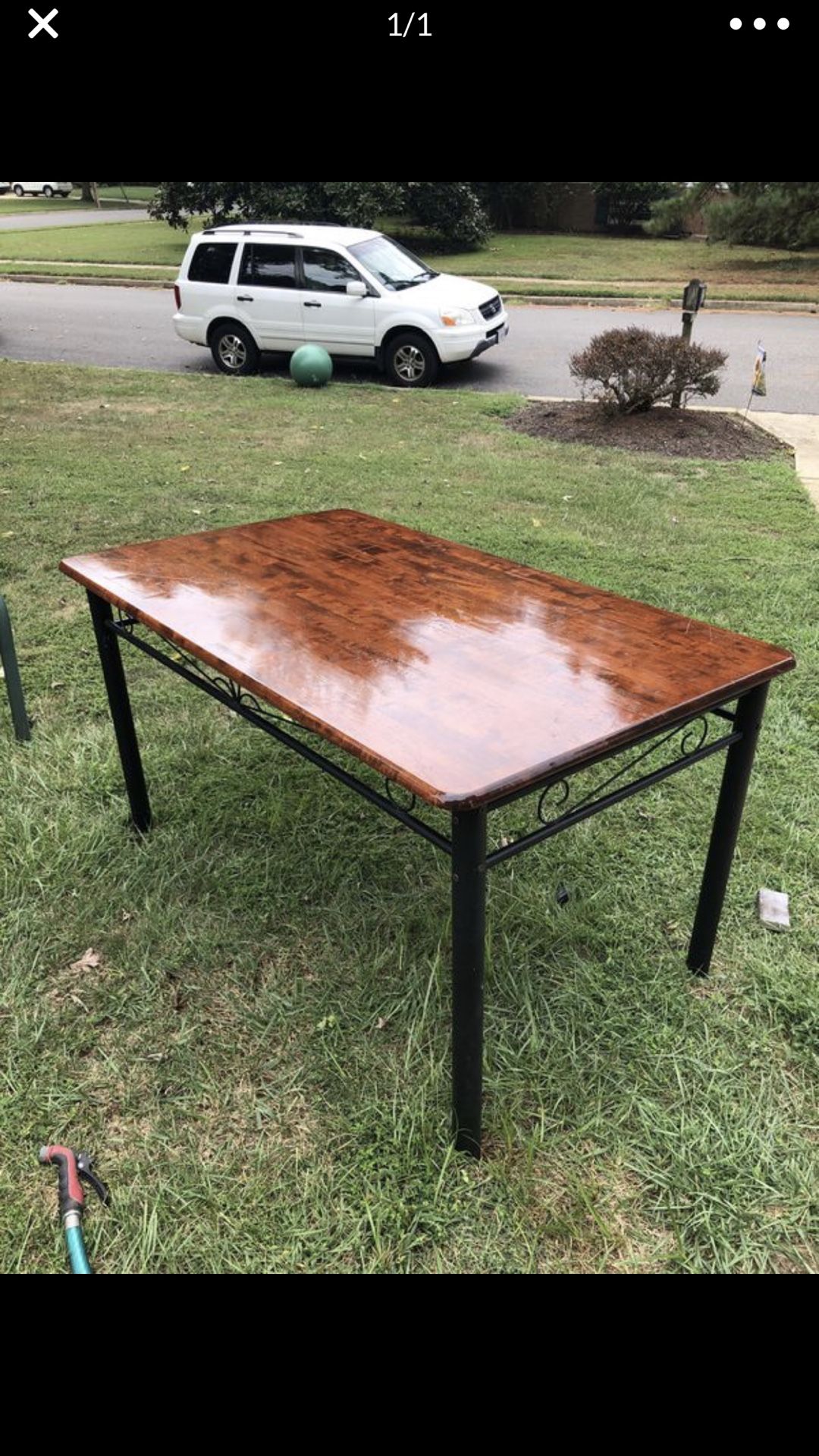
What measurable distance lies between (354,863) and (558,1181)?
118 centimetres

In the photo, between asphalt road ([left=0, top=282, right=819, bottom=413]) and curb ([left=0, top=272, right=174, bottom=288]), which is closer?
asphalt road ([left=0, top=282, right=819, bottom=413])

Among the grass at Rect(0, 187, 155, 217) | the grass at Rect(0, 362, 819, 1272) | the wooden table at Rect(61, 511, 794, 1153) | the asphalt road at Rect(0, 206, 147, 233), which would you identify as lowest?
the grass at Rect(0, 362, 819, 1272)

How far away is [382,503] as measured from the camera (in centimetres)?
618

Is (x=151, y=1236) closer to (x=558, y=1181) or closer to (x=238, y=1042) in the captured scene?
(x=238, y=1042)

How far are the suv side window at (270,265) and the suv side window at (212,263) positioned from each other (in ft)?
0.65

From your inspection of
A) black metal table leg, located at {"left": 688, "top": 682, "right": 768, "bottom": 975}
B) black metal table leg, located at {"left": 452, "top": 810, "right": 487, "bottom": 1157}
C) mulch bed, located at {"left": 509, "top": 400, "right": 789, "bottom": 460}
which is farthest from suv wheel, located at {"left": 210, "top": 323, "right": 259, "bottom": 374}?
black metal table leg, located at {"left": 452, "top": 810, "right": 487, "bottom": 1157}

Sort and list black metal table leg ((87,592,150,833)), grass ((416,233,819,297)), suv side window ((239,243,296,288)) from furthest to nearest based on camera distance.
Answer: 1. grass ((416,233,819,297))
2. suv side window ((239,243,296,288))
3. black metal table leg ((87,592,150,833))

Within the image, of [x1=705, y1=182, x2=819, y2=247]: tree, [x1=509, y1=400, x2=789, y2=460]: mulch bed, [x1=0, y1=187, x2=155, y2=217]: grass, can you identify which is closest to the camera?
[x1=509, y1=400, x2=789, y2=460]: mulch bed

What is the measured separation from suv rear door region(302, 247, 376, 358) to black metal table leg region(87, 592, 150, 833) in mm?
7682

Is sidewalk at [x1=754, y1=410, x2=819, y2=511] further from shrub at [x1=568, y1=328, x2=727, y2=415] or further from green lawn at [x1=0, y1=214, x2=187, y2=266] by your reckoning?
green lawn at [x1=0, y1=214, x2=187, y2=266]

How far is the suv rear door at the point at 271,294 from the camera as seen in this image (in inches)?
392

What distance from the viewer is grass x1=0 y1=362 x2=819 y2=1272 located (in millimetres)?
1964

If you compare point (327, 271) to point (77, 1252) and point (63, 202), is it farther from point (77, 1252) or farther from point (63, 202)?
point (63, 202)

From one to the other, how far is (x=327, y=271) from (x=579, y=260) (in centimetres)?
1444
